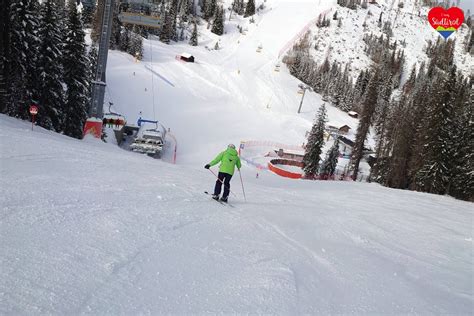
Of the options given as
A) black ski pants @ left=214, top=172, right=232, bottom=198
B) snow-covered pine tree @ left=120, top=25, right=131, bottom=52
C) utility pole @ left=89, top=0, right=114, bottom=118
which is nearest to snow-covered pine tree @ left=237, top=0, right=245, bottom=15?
snow-covered pine tree @ left=120, top=25, right=131, bottom=52

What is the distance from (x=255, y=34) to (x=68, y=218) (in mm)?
117918

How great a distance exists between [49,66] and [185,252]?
27.5 meters

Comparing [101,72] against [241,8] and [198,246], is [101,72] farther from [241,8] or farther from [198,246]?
[241,8]

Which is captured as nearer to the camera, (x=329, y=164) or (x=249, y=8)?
(x=329, y=164)

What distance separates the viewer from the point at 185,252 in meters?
5.57

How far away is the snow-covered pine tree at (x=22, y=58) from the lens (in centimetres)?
2559

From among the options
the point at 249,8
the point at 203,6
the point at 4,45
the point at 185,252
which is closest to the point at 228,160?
the point at 185,252

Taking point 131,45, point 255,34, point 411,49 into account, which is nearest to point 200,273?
point 131,45

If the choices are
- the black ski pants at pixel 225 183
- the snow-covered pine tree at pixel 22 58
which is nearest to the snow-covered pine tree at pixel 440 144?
the black ski pants at pixel 225 183

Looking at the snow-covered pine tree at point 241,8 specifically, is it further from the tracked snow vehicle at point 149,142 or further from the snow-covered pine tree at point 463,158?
the snow-covered pine tree at point 463,158

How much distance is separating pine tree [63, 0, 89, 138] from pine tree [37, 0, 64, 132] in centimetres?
130

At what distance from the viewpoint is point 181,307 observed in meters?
3.98

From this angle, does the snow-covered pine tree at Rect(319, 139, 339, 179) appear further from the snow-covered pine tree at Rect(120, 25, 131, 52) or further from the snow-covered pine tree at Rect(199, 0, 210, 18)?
the snow-covered pine tree at Rect(199, 0, 210, 18)

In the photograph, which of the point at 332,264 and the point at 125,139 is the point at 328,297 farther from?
the point at 125,139
